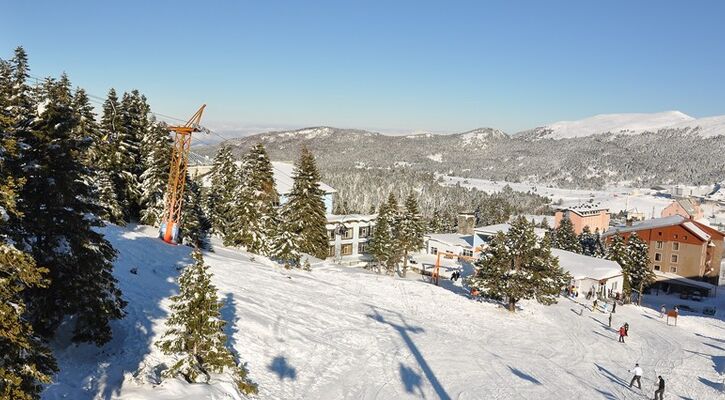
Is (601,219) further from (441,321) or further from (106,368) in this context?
(106,368)

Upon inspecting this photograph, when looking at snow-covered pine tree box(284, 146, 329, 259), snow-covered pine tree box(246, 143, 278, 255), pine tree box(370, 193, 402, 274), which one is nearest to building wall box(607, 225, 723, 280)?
pine tree box(370, 193, 402, 274)

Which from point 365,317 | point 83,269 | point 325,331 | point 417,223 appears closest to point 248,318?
point 325,331

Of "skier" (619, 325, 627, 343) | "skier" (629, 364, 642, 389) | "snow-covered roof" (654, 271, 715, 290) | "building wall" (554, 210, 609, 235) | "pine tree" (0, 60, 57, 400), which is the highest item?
"pine tree" (0, 60, 57, 400)

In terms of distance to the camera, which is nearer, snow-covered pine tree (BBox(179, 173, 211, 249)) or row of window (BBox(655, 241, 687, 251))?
snow-covered pine tree (BBox(179, 173, 211, 249))

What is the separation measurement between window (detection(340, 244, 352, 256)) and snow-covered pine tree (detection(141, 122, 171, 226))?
1466 inches

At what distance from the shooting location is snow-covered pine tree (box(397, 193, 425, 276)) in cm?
6247

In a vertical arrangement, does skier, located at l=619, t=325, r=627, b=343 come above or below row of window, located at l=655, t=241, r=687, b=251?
above

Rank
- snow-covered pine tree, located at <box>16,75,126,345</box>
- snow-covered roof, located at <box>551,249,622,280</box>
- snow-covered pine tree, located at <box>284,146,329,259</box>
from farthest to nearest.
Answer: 1. snow-covered roof, located at <box>551,249,622,280</box>
2. snow-covered pine tree, located at <box>284,146,329,259</box>
3. snow-covered pine tree, located at <box>16,75,126,345</box>

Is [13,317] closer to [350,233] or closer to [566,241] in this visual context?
[350,233]

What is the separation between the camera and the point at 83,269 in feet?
46.8

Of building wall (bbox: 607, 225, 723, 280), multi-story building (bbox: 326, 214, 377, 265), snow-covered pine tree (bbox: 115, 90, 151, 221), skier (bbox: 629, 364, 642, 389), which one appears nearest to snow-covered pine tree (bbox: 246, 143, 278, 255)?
snow-covered pine tree (bbox: 115, 90, 151, 221)

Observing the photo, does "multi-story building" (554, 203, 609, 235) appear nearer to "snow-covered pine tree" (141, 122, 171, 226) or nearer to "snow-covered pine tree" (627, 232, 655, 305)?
"snow-covered pine tree" (627, 232, 655, 305)

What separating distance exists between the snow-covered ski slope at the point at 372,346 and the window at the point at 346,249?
33.6 meters

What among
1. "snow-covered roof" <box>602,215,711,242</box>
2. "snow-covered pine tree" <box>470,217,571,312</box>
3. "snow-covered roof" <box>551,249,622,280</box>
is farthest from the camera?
"snow-covered roof" <box>602,215,711,242</box>
